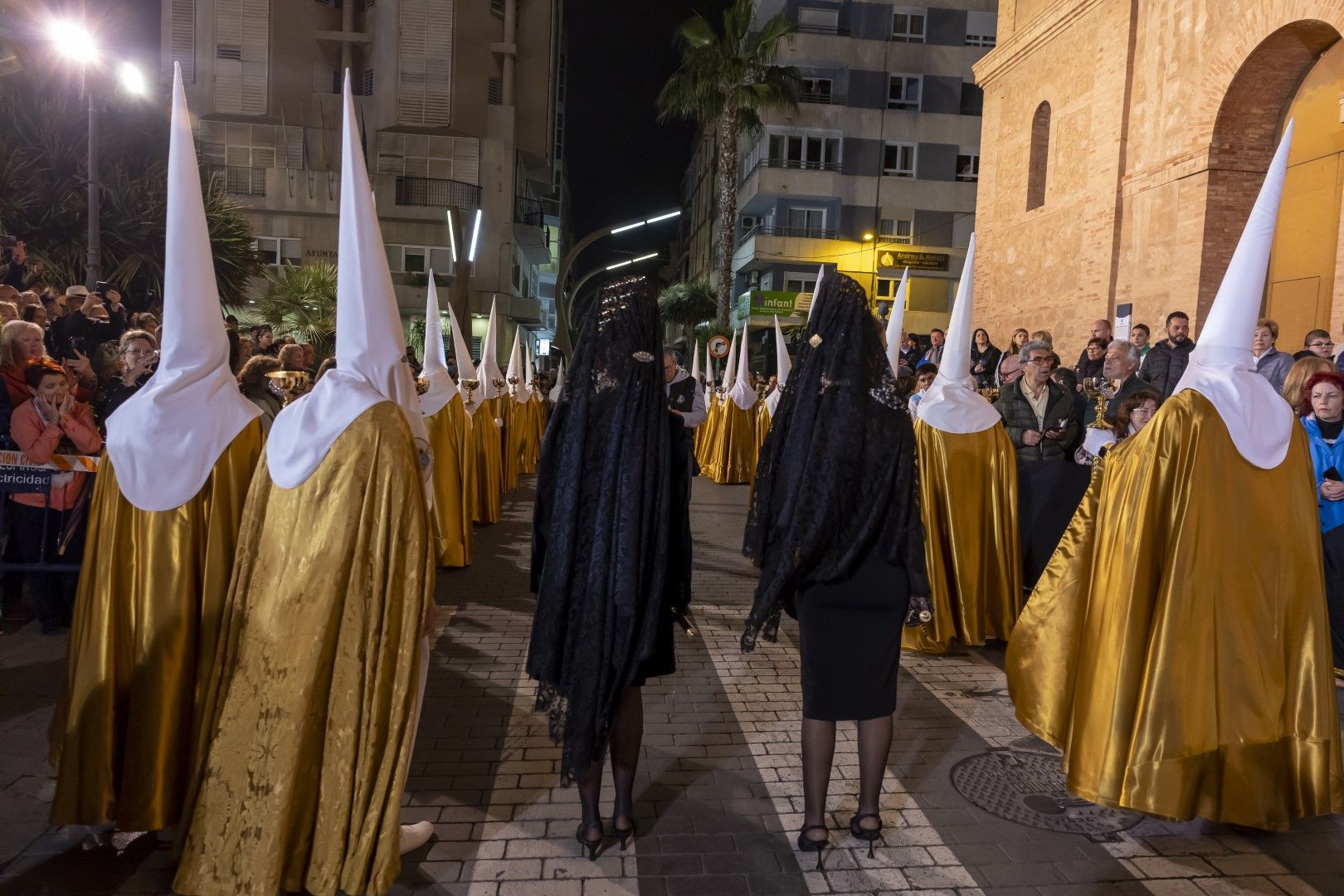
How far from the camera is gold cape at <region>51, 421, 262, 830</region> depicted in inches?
130

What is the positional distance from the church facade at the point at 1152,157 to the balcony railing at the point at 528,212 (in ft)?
69.9

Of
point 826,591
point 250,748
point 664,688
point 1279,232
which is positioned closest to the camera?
point 250,748

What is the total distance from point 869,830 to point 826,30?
40292 mm

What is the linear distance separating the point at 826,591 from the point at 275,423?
83.1 inches

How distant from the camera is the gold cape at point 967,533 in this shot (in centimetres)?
619

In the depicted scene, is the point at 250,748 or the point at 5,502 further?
the point at 5,502

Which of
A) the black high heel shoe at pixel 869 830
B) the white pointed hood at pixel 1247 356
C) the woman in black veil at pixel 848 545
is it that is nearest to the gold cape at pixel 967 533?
the white pointed hood at pixel 1247 356

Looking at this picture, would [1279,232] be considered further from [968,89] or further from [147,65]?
[147,65]

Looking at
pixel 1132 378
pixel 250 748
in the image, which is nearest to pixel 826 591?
pixel 250 748

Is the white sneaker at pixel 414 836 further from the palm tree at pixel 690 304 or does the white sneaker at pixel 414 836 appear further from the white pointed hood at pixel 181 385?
the palm tree at pixel 690 304

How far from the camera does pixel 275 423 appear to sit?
10.1 ft

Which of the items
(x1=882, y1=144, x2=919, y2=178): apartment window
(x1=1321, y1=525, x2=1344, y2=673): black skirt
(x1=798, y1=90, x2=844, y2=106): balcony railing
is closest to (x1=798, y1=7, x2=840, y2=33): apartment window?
(x1=798, y1=90, x2=844, y2=106): balcony railing

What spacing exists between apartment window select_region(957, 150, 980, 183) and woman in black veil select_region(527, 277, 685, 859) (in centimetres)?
3903

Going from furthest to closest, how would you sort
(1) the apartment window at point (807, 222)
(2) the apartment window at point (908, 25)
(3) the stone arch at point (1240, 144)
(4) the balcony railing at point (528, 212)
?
(1) the apartment window at point (807, 222)
(2) the apartment window at point (908, 25)
(4) the balcony railing at point (528, 212)
(3) the stone arch at point (1240, 144)
